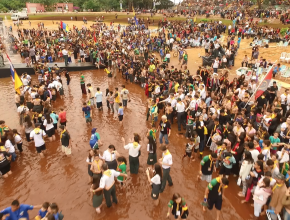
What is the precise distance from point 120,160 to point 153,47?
21.2 metres

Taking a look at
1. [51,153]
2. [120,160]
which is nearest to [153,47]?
[51,153]

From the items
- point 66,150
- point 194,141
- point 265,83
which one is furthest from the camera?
point 265,83

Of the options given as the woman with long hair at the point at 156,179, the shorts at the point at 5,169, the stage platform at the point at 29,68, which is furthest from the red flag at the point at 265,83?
the stage platform at the point at 29,68

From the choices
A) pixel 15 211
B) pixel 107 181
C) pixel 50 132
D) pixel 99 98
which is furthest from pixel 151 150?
pixel 99 98

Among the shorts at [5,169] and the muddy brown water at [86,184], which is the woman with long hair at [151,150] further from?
the shorts at [5,169]

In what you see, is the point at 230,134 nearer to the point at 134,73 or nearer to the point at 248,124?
the point at 248,124

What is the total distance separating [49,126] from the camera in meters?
9.16

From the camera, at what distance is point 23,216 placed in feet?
16.8

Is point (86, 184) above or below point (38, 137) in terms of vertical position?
below

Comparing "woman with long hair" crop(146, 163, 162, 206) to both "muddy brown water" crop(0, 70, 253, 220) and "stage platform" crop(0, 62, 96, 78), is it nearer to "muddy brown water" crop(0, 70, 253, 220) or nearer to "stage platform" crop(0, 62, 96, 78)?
"muddy brown water" crop(0, 70, 253, 220)

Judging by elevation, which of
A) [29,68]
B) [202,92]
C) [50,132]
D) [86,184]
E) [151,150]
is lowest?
[86,184]

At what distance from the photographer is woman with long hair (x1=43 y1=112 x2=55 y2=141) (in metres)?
8.85

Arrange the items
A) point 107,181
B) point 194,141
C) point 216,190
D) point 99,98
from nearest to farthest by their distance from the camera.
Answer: point 216,190, point 107,181, point 194,141, point 99,98

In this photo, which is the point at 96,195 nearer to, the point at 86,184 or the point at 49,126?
the point at 86,184
